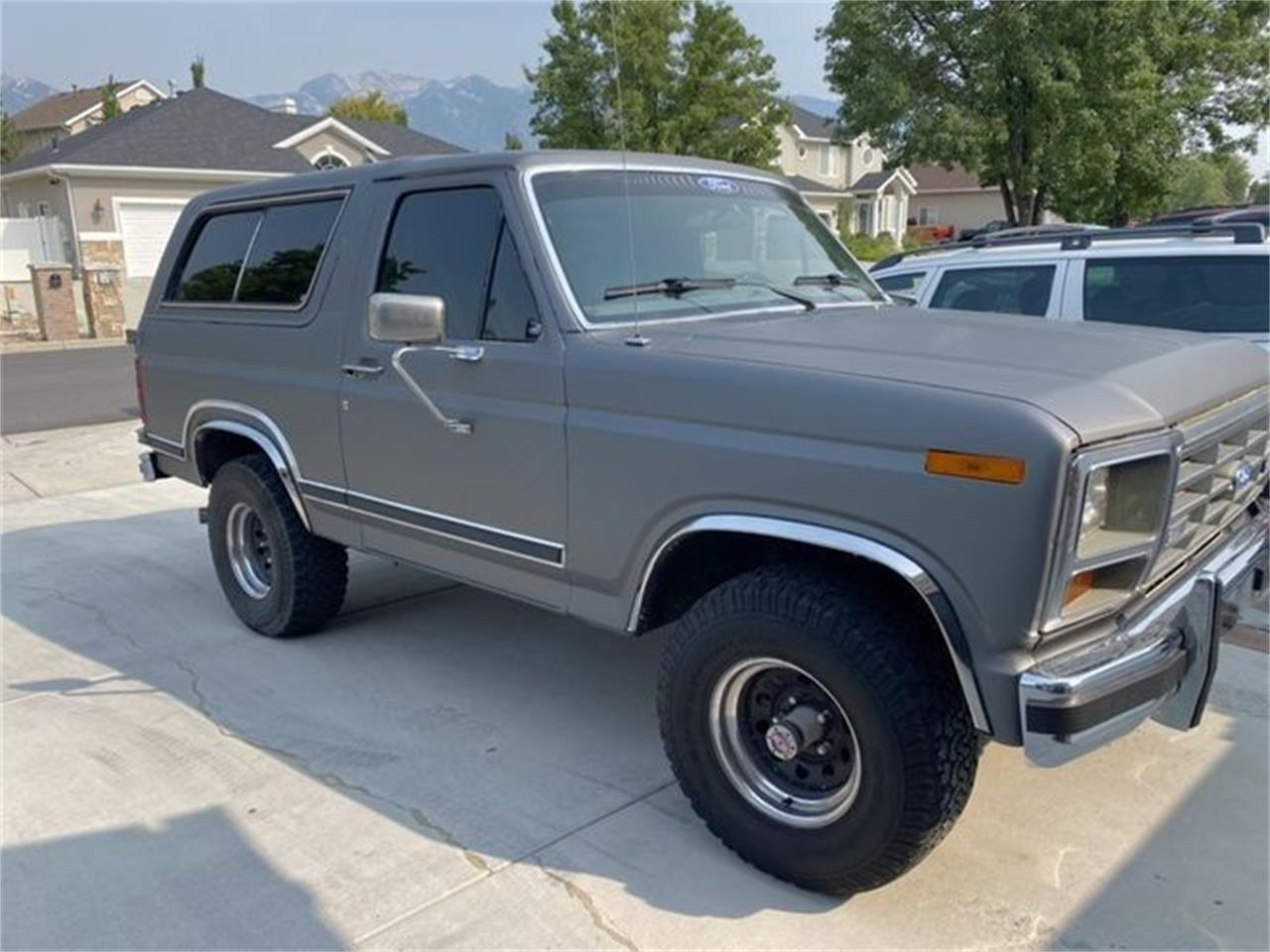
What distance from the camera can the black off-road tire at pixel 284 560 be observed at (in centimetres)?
481

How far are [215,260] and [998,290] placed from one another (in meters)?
4.86

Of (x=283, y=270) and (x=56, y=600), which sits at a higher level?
(x=283, y=270)

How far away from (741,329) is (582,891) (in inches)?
72.6

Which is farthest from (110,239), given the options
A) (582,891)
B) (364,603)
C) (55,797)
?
(582,891)

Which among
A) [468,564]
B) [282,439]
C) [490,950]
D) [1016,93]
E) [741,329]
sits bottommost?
[490,950]

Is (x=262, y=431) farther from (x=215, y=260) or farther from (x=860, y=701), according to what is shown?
(x=860, y=701)

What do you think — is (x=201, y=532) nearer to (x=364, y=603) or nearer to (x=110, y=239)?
(x=364, y=603)

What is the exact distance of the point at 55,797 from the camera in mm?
3605

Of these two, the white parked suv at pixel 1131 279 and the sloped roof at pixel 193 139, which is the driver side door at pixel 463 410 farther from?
the sloped roof at pixel 193 139

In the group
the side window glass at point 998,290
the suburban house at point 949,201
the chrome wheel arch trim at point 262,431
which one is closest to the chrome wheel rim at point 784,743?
the chrome wheel arch trim at point 262,431

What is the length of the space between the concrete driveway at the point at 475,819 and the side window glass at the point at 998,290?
9.13 ft

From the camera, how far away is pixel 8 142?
5109 cm

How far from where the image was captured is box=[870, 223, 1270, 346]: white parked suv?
5.98 metres

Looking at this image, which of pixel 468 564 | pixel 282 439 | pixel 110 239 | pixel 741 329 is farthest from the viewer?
pixel 110 239
